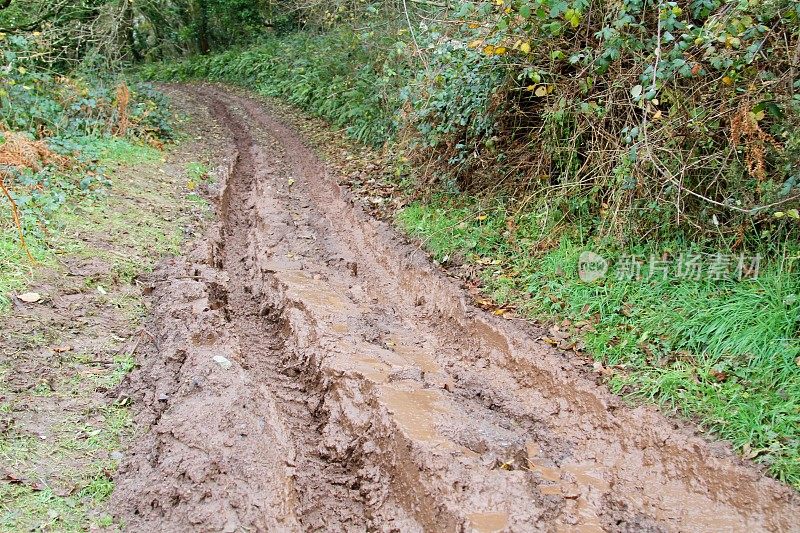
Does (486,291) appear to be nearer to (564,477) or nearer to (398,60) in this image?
(564,477)

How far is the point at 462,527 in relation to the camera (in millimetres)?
2898

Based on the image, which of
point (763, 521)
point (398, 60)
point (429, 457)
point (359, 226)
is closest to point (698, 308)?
point (763, 521)

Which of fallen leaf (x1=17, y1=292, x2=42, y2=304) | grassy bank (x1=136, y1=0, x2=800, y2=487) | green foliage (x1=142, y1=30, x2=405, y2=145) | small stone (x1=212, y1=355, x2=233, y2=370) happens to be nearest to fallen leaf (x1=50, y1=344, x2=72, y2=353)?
fallen leaf (x1=17, y1=292, x2=42, y2=304)

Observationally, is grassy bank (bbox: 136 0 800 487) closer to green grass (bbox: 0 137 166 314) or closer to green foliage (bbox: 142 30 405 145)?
green foliage (bbox: 142 30 405 145)

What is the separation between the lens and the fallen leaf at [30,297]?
14.8 feet

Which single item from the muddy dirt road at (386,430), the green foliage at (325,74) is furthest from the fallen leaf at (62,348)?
the green foliage at (325,74)

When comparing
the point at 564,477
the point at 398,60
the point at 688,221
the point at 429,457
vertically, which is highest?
the point at 398,60

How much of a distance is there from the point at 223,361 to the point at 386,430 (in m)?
1.36

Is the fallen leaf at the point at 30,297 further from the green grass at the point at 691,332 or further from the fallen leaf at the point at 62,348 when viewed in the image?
the green grass at the point at 691,332

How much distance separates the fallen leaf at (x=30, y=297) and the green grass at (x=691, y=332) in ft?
12.4

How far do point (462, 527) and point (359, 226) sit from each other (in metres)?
4.85

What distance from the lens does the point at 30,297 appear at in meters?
4.53

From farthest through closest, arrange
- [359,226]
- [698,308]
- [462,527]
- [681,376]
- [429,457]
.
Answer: [359,226] < [698,308] < [681,376] < [429,457] < [462,527]

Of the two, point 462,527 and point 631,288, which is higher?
point 631,288
